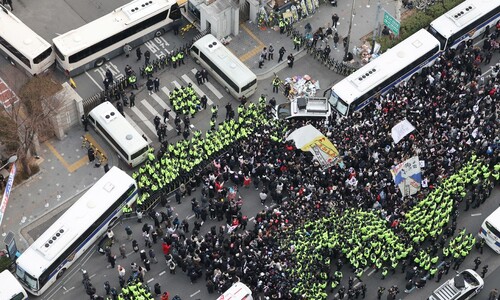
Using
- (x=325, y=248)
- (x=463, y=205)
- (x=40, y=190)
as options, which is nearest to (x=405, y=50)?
(x=463, y=205)

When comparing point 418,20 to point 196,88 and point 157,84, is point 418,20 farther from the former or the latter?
point 157,84

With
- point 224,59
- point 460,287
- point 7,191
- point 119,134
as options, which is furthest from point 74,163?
point 460,287

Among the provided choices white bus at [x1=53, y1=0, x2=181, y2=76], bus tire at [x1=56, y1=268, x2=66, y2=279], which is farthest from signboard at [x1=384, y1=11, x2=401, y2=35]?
bus tire at [x1=56, y1=268, x2=66, y2=279]

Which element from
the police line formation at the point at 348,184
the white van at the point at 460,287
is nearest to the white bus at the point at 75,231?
the police line formation at the point at 348,184

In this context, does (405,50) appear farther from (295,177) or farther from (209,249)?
(209,249)

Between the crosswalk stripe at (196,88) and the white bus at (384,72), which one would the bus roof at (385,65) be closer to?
the white bus at (384,72)

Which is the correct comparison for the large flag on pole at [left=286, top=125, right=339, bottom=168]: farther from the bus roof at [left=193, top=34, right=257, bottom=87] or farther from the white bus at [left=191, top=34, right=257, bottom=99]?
the bus roof at [left=193, top=34, right=257, bottom=87]

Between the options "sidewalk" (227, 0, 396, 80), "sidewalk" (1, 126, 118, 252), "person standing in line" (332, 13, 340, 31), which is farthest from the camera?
A: "person standing in line" (332, 13, 340, 31)
